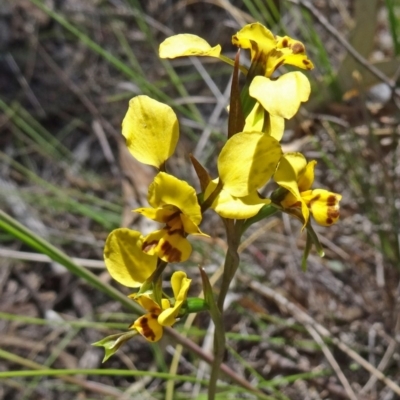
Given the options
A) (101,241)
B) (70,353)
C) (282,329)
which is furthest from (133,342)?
(282,329)

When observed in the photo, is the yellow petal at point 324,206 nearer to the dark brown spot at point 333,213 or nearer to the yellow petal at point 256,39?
the dark brown spot at point 333,213

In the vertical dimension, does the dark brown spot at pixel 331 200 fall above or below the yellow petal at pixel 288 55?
below

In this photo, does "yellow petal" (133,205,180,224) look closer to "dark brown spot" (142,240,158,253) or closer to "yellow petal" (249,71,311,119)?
"dark brown spot" (142,240,158,253)

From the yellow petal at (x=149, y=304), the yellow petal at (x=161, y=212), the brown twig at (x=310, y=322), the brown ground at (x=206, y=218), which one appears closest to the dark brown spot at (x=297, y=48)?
the yellow petal at (x=161, y=212)

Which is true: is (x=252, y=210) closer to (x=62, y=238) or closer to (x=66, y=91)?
(x=62, y=238)

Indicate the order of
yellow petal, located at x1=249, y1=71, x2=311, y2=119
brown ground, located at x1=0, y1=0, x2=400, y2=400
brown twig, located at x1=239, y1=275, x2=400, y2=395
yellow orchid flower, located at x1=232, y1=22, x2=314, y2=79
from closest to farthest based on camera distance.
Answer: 1. yellow petal, located at x1=249, y1=71, x2=311, y2=119
2. yellow orchid flower, located at x1=232, y1=22, x2=314, y2=79
3. brown twig, located at x1=239, y1=275, x2=400, y2=395
4. brown ground, located at x1=0, y1=0, x2=400, y2=400

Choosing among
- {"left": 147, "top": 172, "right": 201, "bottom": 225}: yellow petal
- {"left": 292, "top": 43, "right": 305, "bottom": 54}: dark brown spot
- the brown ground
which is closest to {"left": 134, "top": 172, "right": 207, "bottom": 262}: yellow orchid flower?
{"left": 147, "top": 172, "right": 201, "bottom": 225}: yellow petal

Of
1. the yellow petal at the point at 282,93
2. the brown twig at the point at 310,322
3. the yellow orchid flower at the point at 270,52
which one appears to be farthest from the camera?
the brown twig at the point at 310,322

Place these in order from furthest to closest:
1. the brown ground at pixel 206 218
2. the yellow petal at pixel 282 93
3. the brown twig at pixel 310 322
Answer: the brown ground at pixel 206 218
the brown twig at pixel 310 322
the yellow petal at pixel 282 93
